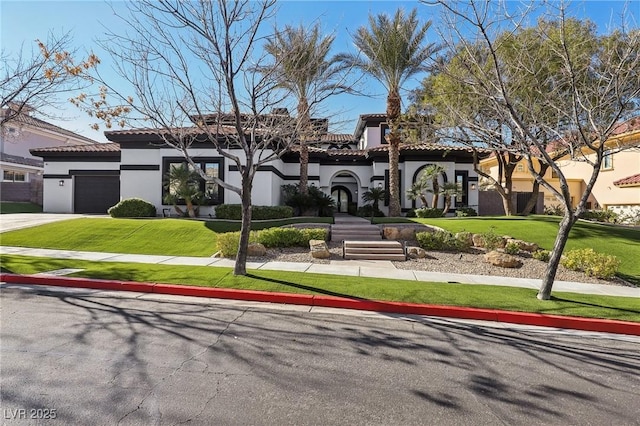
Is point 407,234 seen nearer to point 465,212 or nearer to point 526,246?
point 526,246

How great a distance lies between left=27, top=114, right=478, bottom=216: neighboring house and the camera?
20.2 m

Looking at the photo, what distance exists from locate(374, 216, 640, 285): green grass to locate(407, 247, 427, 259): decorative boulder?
2.95m

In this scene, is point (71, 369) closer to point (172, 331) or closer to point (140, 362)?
→ point (140, 362)

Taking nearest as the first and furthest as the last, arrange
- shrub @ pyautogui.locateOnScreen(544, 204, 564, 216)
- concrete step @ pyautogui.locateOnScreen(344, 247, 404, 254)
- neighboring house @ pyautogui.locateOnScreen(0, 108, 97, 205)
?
1. concrete step @ pyautogui.locateOnScreen(344, 247, 404, 254)
2. shrub @ pyautogui.locateOnScreen(544, 204, 564, 216)
3. neighboring house @ pyautogui.locateOnScreen(0, 108, 97, 205)

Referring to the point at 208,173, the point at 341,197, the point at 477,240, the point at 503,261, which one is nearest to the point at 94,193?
the point at 208,173

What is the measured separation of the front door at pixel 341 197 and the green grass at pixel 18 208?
75.9 ft

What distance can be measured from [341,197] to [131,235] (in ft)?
56.6

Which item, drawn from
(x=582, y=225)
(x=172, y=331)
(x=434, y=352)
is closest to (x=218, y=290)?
(x=172, y=331)

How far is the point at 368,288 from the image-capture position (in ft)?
26.2

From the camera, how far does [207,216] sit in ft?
65.7

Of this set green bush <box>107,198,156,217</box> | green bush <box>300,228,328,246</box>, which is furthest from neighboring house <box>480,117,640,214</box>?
green bush <box>107,198,156,217</box>

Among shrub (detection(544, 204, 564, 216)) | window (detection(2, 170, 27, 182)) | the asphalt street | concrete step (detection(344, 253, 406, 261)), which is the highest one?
window (detection(2, 170, 27, 182))

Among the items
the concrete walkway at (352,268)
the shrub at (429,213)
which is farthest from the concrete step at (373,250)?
the shrub at (429,213)

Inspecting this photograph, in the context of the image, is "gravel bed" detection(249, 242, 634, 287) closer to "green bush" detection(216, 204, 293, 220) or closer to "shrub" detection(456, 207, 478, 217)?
"green bush" detection(216, 204, 293, 220)
